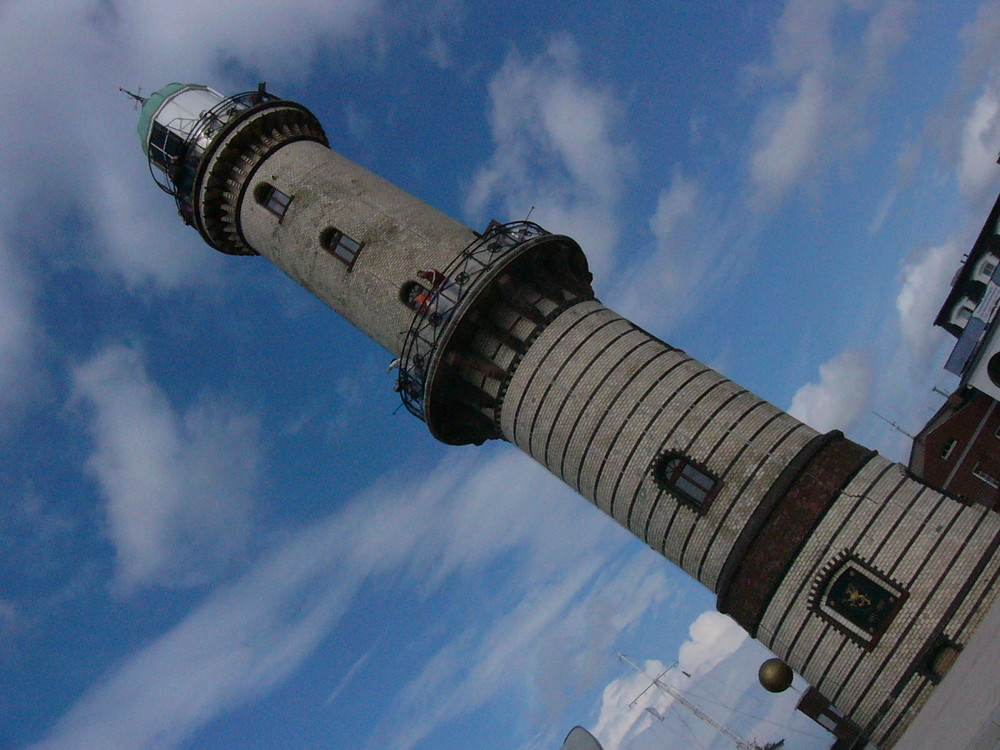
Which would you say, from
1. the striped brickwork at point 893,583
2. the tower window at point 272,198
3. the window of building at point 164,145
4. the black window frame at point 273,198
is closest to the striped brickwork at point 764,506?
the striped brickwork at point 893,583

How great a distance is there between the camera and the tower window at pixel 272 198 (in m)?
21.0


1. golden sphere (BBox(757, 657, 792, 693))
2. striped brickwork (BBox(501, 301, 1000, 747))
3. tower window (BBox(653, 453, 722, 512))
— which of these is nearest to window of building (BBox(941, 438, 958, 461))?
striped brickwork (BBox(501, 301, 1000, 747))

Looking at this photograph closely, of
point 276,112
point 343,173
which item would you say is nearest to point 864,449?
point 343,173

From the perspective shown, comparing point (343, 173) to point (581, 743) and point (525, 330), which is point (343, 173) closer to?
point (525, 330)

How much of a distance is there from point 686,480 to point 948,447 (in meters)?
27.3

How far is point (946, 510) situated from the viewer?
13.1m

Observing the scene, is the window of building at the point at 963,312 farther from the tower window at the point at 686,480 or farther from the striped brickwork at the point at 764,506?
the tower window at the point at 686,480

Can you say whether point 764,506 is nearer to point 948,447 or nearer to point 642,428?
point 642,428

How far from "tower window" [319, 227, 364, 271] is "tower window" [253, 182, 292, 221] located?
184 centimetres

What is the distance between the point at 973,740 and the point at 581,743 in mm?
11721

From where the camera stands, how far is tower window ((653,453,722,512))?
48.1ft

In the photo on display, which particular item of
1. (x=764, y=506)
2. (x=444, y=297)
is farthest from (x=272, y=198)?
(x=764, y=506)

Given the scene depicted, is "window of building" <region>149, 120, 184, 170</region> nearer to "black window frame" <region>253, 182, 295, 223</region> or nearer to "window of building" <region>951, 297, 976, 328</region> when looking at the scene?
"black window frame" <region>253, 182, 295, 223</region>

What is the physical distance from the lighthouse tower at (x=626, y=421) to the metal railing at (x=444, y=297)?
0.16 feet
